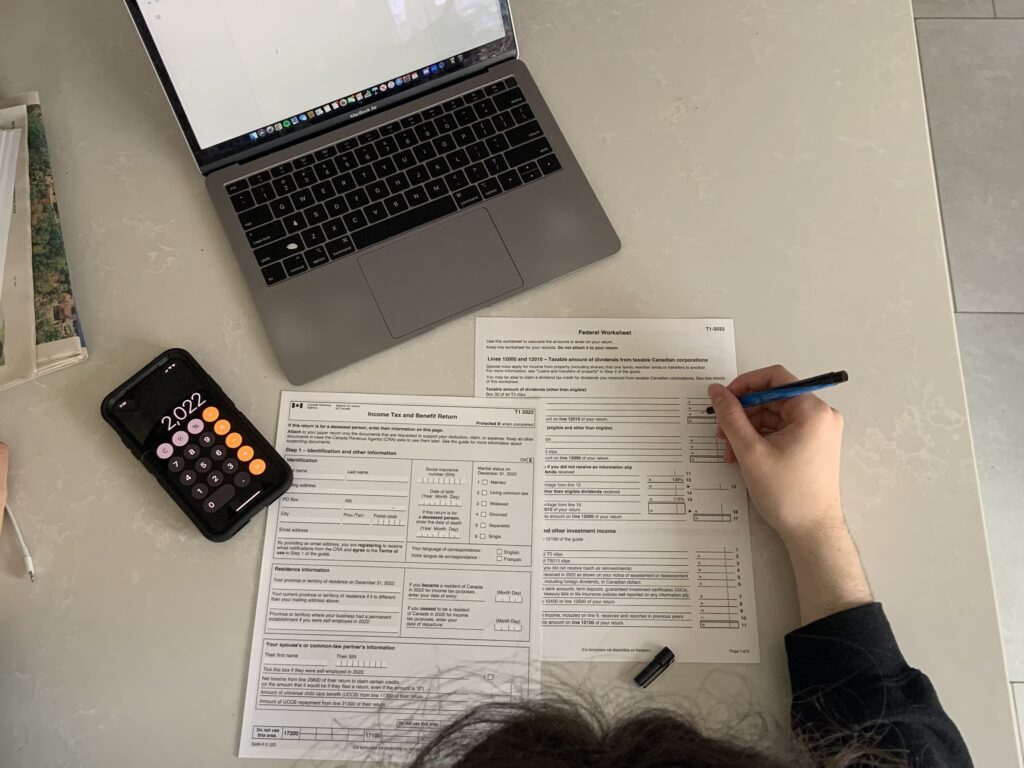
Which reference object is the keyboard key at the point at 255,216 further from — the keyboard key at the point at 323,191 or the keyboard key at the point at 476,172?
the keyboard key at the point at 476,172

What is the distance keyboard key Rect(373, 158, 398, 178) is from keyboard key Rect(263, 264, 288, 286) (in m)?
0.13

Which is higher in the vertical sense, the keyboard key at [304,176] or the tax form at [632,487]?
the keyboard key at [304,176]

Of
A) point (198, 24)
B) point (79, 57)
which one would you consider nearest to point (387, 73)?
point (198, 24)

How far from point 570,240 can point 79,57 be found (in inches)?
21.4

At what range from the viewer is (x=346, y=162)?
28.8 inches

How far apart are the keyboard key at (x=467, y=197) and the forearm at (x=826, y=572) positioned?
0.40m

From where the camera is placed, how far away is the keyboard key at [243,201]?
2.39ft

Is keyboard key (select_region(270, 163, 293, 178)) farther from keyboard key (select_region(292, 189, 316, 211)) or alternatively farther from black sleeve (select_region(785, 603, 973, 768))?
black sleeve (select_region(785, 603, 973, 768))

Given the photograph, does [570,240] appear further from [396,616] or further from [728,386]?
[396,616]

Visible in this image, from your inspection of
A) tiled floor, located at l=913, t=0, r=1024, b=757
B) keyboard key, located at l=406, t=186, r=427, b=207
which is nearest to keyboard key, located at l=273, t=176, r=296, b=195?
keyboard key, located at l=406, t=186, r=427, b=207

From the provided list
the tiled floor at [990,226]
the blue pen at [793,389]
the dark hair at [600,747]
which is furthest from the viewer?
the tiled floor at [990,226]

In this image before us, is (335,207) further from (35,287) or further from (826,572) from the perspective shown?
(826,572)

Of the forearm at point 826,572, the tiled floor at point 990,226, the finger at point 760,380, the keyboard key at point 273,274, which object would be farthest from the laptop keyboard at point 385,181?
the tiled floor at point 990,226

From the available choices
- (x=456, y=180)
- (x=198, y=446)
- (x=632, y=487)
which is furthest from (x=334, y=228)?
(x=632, y=487)
